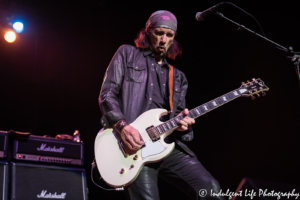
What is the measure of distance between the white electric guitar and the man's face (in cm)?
68

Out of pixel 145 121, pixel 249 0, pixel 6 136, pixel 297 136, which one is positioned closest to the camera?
pixel 145 121

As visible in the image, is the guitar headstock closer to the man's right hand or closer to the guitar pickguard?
the guitar pickguard

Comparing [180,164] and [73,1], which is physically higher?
[73,1]

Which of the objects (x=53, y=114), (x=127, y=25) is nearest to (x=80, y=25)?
(x=127, y=25)

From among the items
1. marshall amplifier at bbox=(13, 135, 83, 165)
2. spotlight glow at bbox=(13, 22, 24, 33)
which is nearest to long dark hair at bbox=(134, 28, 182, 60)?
marshall amplifier at bbox=(13, 135, 83, 165)

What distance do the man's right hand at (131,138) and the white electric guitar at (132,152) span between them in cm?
6

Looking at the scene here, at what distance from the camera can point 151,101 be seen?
105 inches

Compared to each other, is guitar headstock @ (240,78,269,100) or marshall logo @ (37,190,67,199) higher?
guitar headstock @ (240,78,269,100)

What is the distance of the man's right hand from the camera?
2279mm

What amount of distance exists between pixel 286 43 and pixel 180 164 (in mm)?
2689

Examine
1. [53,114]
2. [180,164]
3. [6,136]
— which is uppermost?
[53,114]

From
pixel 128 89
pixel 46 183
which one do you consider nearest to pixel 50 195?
pixel 46 183

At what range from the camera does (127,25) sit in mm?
6020

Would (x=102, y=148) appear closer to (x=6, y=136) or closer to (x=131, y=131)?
(x=131, y=131)
